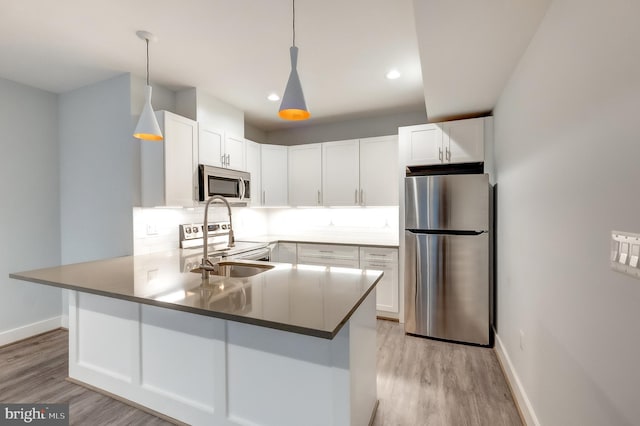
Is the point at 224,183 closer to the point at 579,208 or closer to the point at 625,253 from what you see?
the point at 579,208

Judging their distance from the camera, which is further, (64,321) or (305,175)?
(305,175)

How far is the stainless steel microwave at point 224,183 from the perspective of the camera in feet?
9.97

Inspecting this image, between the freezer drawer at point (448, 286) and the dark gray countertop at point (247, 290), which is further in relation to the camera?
the freezer drawer at point (448, 286)

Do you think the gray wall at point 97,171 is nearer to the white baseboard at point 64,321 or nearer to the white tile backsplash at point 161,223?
the white tile backsplash at point 161,223

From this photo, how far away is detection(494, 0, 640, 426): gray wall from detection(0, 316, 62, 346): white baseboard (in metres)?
4.41

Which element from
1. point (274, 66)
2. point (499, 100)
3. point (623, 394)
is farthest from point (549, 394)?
point (274, 66)

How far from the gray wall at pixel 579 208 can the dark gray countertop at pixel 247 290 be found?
0.85 m

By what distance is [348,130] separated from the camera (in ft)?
14.2

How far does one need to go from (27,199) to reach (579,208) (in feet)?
14.5

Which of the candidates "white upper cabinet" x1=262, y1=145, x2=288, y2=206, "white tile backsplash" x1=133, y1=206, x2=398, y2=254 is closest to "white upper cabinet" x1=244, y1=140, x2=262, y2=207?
"white upper cabinet" x1=262, y1=145, x2=288, y2=206

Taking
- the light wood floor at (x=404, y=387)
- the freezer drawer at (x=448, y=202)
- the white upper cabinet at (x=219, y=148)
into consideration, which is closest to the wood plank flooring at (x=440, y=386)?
the light wood floor at (x=404, y=387)

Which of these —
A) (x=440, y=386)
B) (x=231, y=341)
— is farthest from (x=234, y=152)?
(x=440, y=386)

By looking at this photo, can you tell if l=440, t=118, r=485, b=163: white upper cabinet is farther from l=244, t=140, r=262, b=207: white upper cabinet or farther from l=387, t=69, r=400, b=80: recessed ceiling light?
l=244, t=140, r=262, b=207: white upper cabinet

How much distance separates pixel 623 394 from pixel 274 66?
2.91m
